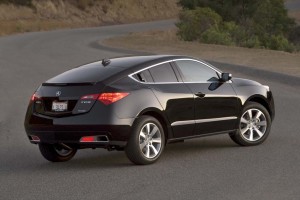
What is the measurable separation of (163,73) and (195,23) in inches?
1480

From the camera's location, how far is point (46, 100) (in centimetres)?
1038

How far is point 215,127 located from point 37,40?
3620 cm

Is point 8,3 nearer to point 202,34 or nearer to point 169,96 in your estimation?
point 202,34

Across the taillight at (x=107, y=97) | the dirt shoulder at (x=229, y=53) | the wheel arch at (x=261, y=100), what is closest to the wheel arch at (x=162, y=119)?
the taillight at (x=107, y=97)

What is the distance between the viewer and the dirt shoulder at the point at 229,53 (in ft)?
87.9

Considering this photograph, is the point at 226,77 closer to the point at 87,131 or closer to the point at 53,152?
the point at 87,131

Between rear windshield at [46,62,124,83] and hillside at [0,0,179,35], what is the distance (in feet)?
167

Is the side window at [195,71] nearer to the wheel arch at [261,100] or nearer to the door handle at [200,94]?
the door handle at [200,94]

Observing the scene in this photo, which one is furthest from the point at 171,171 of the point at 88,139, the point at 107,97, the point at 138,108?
the point at 107,97

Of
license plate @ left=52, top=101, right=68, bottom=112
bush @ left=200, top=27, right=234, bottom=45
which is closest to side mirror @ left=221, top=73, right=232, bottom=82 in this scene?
license plate @ left=52, top=101, right=68, bottom=112

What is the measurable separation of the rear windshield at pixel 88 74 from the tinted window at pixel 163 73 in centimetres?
50

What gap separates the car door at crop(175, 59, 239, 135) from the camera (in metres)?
11.1

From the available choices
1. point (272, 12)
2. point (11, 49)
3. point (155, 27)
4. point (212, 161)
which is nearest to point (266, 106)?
point (212, 161)

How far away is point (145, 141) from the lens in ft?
33.6
